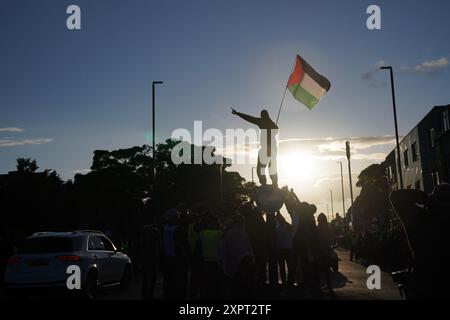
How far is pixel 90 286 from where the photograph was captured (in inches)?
525

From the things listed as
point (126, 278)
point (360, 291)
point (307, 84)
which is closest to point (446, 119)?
point (307, 84)

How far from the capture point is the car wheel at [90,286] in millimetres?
13031

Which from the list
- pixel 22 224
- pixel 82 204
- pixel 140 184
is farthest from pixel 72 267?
pixel 140 184

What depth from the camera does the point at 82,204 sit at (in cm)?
4206

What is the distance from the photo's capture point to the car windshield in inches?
513

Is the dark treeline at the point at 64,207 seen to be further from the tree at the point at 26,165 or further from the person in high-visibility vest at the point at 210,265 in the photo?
the person in high-visibility vest at the point at 210,265

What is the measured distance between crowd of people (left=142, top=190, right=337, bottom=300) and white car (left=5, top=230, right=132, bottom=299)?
1.96 metres

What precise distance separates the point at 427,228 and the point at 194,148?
72718 millimetres

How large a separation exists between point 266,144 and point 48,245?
5.90 metres

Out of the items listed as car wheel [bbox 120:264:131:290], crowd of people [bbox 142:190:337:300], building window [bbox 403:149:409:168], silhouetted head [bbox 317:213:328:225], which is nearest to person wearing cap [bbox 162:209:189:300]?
crowd of people [bbox 142:190:337:300]

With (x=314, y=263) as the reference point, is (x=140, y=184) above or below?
above

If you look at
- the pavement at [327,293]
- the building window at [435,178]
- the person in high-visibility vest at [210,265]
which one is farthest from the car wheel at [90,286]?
the building window at [435,178]

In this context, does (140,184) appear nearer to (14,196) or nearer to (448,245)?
→ (14,196)

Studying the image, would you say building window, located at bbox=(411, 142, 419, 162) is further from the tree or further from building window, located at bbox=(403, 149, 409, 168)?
the tree
